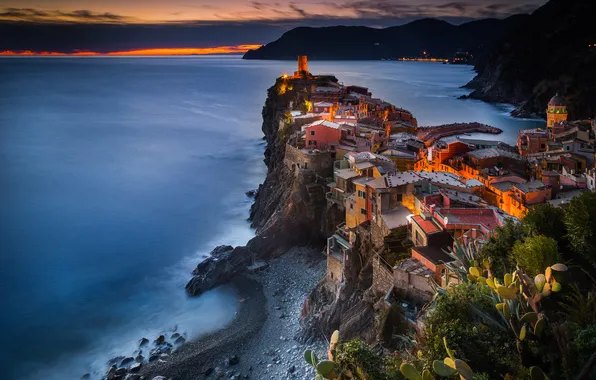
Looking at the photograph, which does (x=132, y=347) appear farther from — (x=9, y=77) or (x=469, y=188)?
(x=9, y=77)

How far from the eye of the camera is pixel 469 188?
687 inches

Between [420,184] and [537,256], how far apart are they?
339 inches

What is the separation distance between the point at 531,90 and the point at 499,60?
11.3 metres

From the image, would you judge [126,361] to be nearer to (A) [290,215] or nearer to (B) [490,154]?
(A) [290,215]

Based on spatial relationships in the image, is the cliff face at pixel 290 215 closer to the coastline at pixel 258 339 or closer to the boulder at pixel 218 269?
the boulder at pixel 218 269

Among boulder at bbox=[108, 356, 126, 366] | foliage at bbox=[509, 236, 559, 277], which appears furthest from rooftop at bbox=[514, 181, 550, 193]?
boulder at bbox=[108, 356, 126, 366]

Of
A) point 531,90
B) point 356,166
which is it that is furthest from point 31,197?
point 531,90

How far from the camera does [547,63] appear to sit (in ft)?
217

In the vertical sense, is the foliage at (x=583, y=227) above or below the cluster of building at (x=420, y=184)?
above

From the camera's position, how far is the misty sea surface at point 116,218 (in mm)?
18797

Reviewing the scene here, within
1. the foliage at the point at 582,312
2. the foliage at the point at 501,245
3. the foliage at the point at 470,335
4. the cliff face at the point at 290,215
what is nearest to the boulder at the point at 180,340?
the cliff face at the point at 290,215

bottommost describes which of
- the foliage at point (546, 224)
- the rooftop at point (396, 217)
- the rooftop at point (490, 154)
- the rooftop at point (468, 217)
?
the rooftop at point (490, 154)

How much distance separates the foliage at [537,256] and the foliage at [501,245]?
1139mm

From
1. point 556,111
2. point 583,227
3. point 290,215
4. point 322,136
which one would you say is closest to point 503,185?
point 290,215
